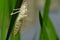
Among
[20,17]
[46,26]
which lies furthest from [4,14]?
[46,26]

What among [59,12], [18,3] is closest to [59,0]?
[59,12]

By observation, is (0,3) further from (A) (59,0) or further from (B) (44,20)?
(A) (59,0)

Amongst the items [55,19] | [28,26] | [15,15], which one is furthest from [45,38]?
[55,19]

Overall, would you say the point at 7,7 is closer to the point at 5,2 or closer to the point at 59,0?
the point at 5,2

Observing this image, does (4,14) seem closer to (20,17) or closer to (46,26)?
(20,17)

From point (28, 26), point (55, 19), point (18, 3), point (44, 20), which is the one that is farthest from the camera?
point (55, 19)

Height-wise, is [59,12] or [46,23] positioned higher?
[46,23]

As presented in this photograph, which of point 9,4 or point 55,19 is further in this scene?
point 55,19

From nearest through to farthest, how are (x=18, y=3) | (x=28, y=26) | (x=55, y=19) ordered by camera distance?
(x=18, y=3), (x=28, y=26), (x=55, y=19)

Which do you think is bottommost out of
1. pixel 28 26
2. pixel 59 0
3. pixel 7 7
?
pixel 28 26
